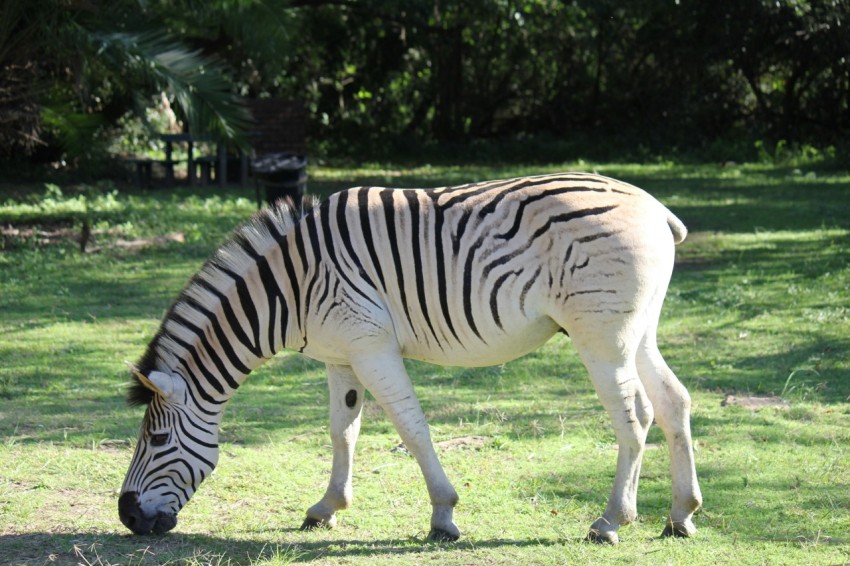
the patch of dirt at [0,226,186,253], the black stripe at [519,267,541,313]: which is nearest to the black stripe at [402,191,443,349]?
the black stripe at [519,267,541,313]

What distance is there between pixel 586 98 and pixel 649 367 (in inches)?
758

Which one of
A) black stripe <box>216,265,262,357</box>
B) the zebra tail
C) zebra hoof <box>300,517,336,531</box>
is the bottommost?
zebra hoof <box>300,517,336,531</box>

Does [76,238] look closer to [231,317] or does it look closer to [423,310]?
[231,317]

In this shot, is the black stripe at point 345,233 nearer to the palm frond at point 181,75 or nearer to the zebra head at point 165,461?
the zebra head at point 165,461

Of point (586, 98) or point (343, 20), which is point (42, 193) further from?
point (586, 98)

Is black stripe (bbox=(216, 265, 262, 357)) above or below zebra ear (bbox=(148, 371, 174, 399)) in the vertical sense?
above

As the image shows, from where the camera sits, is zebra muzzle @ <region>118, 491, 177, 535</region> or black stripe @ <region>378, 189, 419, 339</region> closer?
zebra muzzle @ <region>118, 491, 177, 535</region>

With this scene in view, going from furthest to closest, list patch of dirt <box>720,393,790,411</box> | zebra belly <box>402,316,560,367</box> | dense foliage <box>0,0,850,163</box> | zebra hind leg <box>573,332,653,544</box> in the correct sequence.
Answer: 1. dense foliage <box>0,0,850,163</box>
2. patch of dirt <box>720,393,790,411</box>
3. zebra belly <box>402,316,560,367</box>
4. zebra hind leg <box>573,332,653,544</box>

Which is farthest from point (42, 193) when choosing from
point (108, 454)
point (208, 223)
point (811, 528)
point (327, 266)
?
point (811, 528)

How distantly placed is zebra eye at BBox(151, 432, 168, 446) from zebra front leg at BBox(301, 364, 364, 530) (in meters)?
0.81

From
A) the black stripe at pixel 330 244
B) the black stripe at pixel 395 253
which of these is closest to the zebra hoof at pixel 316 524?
the black stripe at pixel 395 253

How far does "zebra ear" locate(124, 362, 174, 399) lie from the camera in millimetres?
4633

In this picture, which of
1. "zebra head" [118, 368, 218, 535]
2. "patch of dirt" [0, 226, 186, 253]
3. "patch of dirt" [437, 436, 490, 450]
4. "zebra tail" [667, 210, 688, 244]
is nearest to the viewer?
"zebra head" [118, 368, 218, 535]

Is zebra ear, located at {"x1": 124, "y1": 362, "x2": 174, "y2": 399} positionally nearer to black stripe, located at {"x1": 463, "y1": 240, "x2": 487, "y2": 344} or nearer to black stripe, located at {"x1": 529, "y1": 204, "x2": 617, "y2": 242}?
black stripe, located at {"x1": 463, "y1": 240, "x2": 487, "y2": 344}
